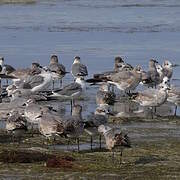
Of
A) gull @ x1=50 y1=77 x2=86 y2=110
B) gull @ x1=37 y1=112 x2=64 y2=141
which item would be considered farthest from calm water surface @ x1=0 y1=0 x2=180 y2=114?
gull @ x1=37 y1=112 x2=64 y2=141

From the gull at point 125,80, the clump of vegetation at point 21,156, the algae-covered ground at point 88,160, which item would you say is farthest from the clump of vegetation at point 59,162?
the gull at point 125,80

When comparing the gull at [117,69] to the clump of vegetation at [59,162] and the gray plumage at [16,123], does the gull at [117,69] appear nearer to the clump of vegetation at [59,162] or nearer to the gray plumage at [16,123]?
the gray plumage at [16,123]

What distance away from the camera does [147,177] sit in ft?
36.2

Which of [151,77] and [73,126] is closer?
[73,126]

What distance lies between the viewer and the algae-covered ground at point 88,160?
11.2 metres

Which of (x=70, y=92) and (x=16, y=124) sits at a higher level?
(x=16, y=124)

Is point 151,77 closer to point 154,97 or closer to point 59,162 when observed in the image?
point 154,97

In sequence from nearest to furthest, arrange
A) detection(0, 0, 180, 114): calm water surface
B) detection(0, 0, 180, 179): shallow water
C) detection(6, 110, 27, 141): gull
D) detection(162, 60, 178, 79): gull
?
1. detection(6, 110, 27, 141): gull
2. detection(0, 0, 180, 179): shallow water
3. detection(162, 60, 178, 79): gull
4. detection(0, 0, 180, 114): calm water surface

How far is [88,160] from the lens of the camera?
1228 centimetres

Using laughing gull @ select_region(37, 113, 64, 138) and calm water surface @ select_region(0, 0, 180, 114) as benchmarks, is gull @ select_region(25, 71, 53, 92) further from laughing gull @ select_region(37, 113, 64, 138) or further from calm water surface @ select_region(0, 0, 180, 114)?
laughing gull @ select_region(37, 113, 64, 138)

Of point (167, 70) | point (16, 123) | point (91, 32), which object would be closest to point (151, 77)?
point (167, 70)

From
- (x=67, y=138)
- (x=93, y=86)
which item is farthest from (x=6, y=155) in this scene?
(x=93, y=86)

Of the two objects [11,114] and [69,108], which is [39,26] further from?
[11,114]

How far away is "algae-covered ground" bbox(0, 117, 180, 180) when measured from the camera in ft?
36.8
